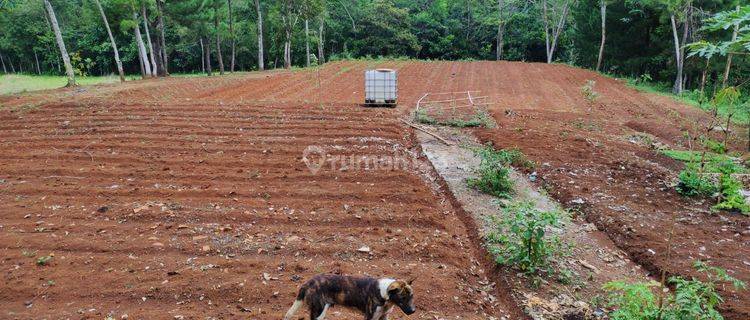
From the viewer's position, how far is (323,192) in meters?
7.19

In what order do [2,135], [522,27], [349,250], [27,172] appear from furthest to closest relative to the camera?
[522,27], [2,135], [27,172], [349,250]

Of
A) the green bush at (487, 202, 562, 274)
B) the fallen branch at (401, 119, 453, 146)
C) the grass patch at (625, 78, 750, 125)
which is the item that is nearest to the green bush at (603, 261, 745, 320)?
the green bush at (487, 202, 562, 274)

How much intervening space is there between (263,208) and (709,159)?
7558 millimetres

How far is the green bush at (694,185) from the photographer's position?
7191mm

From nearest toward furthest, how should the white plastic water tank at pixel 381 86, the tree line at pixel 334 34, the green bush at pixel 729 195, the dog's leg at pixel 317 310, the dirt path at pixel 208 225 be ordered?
the dog's leg at pixel 317 310 → the dirt path at pixel 208 225 → the green bush at pixel 729 195 → the white plastic water tank at pixel 381 86 → the tree line at pixel 334 34

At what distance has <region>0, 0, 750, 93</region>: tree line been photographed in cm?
2566

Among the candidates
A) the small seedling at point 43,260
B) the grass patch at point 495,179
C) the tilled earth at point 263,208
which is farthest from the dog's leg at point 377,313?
the grass patch at point 495,179

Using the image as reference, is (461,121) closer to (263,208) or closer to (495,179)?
(495,179)

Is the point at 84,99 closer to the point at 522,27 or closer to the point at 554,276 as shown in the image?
the point at 554,276

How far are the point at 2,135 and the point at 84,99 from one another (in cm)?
371

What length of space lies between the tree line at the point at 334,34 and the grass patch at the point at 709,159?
15942mm

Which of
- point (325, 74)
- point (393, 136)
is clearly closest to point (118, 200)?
point (393, 136)

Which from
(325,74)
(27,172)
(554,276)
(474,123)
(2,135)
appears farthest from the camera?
(325,74)

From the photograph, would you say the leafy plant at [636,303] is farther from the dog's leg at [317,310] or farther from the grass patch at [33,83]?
the grass patch at [33,83]
